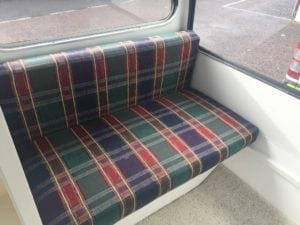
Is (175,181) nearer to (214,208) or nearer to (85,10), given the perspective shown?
(214,208)

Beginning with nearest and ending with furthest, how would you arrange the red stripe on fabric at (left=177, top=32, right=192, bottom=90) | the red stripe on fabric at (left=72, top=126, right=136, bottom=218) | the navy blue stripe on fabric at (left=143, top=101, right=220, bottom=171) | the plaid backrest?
the red stripe on fabric at (left=72, top=126, right=136, bottom=218)
the plaid backrest
the navy blue stripe on fabric at (left=143, top=101, right=220, bottom=171)
the red stripe on fabric at (left=177, top=32, right=192, bottom=90)

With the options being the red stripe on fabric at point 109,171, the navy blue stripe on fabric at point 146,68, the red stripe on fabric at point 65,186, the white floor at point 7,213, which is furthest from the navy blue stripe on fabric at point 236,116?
the white floor at point 7,213

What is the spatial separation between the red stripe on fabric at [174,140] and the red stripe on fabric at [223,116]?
32cm

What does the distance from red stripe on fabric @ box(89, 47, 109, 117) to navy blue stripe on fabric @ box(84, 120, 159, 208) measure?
10 centimetres

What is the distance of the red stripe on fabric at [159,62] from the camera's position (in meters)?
1.46

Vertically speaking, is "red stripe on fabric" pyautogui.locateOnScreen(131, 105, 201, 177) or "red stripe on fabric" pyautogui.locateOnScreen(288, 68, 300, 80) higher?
Result: "red stripe on fabric" pyautogui.locateOnScreen(288, 68, 300, 80)

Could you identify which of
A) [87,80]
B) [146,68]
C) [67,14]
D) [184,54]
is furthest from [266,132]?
[67,14]

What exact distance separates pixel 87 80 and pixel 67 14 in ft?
3.62

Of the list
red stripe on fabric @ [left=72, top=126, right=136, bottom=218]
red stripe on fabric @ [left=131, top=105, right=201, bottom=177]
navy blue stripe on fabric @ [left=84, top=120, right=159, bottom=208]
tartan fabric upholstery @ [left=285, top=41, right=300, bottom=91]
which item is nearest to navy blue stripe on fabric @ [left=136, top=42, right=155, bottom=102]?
red stripe on fabric @ [left=131, top=105, right=201, bottom=177]

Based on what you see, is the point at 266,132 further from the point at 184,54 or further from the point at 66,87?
the point at 66,87

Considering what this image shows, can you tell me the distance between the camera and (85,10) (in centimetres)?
240

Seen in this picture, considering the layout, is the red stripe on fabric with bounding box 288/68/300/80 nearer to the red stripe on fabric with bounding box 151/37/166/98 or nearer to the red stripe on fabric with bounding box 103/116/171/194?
the red stripe on fabric with bounding box 151/37/166/98

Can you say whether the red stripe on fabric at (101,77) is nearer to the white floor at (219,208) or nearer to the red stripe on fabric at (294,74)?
the white floor at (219,208)

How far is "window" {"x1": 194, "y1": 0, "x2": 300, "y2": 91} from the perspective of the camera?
1.85m
